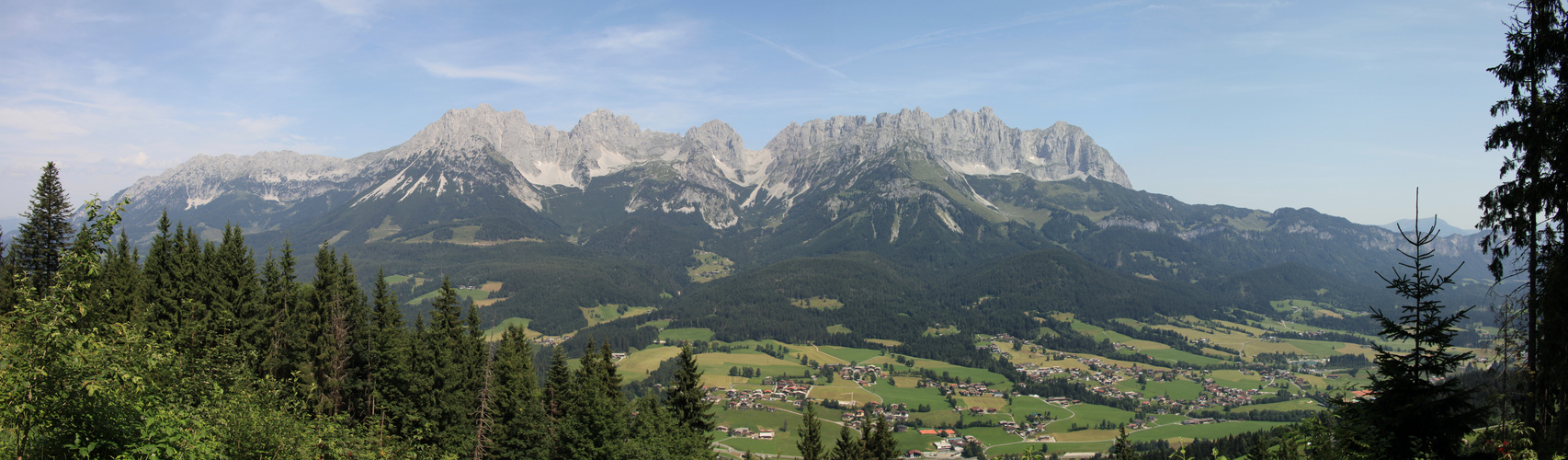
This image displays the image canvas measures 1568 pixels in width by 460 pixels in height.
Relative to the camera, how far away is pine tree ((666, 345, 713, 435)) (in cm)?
4203

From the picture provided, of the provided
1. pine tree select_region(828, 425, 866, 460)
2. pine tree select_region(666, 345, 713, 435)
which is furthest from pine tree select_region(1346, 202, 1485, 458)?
pine tree select_region(828, 425, 866, 460)

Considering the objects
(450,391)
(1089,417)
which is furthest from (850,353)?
(450,391)

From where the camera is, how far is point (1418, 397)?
14.8 meters

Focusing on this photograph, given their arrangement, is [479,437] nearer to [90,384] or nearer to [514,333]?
[514,333]

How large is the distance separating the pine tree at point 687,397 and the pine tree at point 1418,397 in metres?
32.8

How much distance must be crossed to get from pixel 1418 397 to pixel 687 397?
34.6 m

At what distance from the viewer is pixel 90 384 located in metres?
12.0

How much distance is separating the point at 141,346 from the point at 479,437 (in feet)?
77.9

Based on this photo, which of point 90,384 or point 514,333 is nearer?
point 90,384

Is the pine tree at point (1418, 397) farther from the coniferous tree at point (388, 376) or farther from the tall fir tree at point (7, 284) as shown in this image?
the tall fir tree at point (7, 284)

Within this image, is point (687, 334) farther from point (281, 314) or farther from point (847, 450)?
point (281, 314)

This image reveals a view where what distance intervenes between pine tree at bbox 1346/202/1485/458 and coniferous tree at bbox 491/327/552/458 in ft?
112

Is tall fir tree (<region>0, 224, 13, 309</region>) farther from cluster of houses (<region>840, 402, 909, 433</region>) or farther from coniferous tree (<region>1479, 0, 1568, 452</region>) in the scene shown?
cluster of houses (<region>840, 402, 909, 433</region>)

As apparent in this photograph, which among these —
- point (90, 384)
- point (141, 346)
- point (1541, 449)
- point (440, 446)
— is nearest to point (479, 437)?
point (440, 446)
